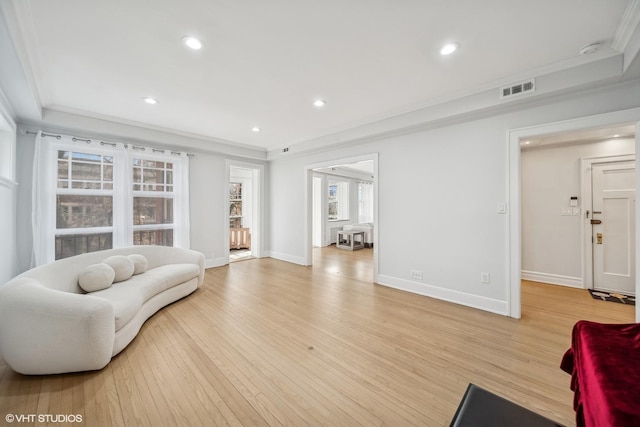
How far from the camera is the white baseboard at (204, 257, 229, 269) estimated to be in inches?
204

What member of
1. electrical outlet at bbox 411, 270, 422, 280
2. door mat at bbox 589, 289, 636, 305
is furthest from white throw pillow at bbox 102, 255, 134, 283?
door mat at bbox 589, 289, 636, 305

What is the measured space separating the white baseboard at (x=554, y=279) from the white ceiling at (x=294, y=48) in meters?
3.21

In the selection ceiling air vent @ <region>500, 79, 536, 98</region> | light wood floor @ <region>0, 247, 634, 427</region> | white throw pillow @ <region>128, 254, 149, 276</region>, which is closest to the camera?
light wood floor @ <region>0, 247, 634, 427</region>

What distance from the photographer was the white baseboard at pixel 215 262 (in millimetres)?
5185

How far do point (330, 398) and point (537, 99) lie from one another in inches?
139

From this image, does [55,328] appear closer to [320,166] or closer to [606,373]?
[606,373]

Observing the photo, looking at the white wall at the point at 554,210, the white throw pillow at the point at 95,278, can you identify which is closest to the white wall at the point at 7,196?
the white throw pillow at the point at 95,278

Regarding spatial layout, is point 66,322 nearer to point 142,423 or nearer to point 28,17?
point 142,423

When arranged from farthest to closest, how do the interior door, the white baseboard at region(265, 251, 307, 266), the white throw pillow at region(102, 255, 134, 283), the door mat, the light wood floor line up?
the white baseboard at region(265, 251, 307, 266) < the interior door < the door mat < the white throw pillow at region(102, 255, 134, 283) < the light wood floor

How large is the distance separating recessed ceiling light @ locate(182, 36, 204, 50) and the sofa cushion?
241cm

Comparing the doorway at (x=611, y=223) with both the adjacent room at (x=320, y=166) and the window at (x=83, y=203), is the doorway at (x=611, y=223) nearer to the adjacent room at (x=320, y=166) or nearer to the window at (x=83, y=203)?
the adjacent room at (x=320, y=166)

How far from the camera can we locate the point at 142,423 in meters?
1.46

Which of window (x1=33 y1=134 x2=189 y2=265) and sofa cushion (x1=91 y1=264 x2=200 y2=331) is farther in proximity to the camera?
window (x1=33 y1=134 x2=189 y2=265)

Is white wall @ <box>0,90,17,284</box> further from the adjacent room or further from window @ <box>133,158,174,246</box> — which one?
window @ <box>133,158,174,246</box>
